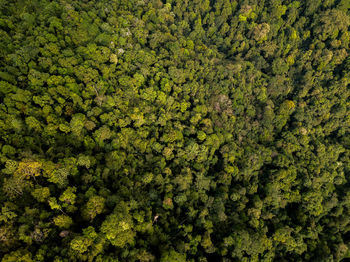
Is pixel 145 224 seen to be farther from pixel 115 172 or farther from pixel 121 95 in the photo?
pixel 121 95

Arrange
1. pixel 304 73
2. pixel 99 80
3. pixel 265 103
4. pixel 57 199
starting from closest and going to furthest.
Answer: pixel 57 199
pixel 99 80
pixel 265 103
pixel 304 73

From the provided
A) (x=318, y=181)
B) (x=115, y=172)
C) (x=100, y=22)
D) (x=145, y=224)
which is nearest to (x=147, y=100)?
(x=115, y=172)

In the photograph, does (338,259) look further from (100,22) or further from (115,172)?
(100,22)

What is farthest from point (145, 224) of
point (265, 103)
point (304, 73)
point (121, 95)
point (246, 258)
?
point (304, 73)

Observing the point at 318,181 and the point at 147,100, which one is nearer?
the point at 147,100

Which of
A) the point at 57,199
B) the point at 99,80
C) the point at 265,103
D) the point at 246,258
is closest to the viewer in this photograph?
the point at 57,199

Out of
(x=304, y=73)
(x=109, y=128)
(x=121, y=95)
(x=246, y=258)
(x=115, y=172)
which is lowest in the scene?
(x=246, y=258)

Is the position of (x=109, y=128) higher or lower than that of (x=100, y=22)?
lower
